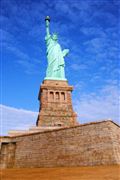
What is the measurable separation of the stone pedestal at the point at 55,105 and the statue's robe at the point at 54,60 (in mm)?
1385

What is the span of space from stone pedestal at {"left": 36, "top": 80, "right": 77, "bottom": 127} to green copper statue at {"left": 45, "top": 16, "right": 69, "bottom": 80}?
1.26 metres

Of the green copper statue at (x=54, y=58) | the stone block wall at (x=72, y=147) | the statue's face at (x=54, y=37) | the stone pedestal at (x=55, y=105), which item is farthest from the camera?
the statue's face at (x=54, y=37)

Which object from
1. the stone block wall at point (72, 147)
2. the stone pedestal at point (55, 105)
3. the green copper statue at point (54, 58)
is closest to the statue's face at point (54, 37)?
the green copper statue at point (54, 58)

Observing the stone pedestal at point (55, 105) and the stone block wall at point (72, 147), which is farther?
the stone pedestal at point (55, 105)

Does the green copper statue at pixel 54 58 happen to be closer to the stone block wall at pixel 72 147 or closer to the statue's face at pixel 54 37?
the statue's face at pixel 54 37

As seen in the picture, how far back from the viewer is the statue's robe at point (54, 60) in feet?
102

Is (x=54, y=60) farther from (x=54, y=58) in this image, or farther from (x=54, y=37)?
(x=54, y=37)

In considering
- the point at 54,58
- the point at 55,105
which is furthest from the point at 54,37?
the point at 55,105

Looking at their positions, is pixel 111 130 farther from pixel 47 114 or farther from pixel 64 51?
pixel 64 51

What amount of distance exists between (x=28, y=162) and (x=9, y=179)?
6478mm

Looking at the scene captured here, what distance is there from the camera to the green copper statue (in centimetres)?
3117

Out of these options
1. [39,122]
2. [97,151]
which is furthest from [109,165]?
[39,122]

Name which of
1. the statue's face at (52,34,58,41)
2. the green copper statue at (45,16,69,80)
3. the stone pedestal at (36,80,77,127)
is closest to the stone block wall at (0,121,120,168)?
the stone pedestal at (36,80,77,127)

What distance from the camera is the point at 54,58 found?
31.6m
